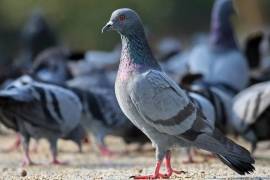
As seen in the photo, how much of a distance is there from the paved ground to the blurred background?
16.7 m

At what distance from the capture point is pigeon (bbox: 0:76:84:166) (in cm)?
1036

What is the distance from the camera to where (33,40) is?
2009cm

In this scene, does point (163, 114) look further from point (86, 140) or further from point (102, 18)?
point (102, 18)

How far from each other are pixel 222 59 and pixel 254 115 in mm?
2848

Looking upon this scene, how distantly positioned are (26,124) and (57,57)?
393cm

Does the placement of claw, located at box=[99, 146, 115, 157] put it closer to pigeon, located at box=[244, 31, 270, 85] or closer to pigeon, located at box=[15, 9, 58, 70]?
pigeon, located at box=[244, 31, 270, 85]

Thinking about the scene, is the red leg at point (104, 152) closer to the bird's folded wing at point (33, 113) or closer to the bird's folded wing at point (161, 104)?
the bird's folded wing at point (33, 113)

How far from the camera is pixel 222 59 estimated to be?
14.2 m

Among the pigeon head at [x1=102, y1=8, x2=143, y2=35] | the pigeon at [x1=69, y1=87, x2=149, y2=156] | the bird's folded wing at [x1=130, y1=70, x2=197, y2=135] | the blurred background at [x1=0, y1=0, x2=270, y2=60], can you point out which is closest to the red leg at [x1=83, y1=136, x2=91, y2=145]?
the pigeon at [x1=69, y1=87, x2=149, y2=156]

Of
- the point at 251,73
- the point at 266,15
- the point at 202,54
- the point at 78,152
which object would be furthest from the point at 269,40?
the point at 266,15

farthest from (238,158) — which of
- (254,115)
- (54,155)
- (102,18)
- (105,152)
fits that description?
Answer: (102,18)

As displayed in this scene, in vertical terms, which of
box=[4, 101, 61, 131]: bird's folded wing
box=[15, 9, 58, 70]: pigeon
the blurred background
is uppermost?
the blurred background

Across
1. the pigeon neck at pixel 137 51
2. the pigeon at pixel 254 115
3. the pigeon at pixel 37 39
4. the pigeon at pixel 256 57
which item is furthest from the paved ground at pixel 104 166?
the pigeon at pixel 37 39

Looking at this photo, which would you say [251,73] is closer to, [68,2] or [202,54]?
[202,54]
